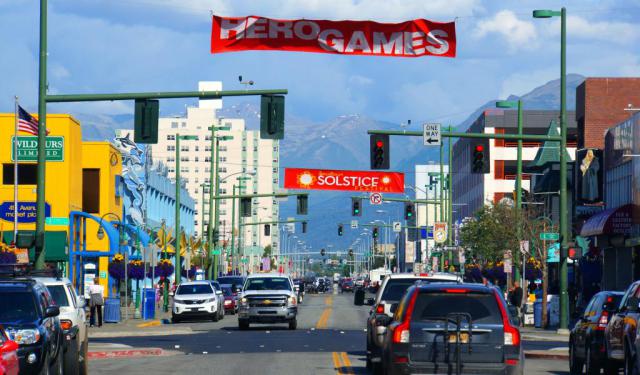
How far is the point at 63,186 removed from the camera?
236 ft

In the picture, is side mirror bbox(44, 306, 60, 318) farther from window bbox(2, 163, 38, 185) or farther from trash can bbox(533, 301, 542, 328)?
window bbox(2, 163, 38, 185)

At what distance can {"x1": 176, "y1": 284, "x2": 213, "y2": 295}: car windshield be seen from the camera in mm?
55500

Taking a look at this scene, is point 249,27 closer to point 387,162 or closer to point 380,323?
point 387,162

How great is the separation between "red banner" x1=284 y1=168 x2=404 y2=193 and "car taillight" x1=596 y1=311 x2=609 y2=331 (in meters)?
56.4

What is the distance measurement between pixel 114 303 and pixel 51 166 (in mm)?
20671

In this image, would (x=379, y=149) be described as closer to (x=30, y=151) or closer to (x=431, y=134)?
(x=431, y=134)

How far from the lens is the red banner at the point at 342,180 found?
81.6 m

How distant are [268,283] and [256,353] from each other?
15826 millimetres

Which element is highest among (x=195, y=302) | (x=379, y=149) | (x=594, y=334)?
(x=379, y=149)

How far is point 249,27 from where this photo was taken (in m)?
35.9

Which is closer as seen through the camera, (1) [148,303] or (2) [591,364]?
(2) [591,364]

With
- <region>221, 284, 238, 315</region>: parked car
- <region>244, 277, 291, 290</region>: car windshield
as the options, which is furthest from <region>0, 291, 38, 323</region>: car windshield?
<region>221, 284, 238, 315</region>: parked car

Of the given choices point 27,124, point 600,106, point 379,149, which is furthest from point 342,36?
point 600,106

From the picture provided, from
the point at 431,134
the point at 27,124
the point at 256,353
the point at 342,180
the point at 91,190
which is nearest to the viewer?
the point at 256,353
